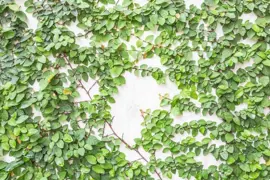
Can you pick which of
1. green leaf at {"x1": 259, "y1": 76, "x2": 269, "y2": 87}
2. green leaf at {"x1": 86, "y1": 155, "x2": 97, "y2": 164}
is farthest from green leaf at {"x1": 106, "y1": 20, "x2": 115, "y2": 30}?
green leaf at {"x1": 259, "y1": 76, "x2": 269, "y2": 87}

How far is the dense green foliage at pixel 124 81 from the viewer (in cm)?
181

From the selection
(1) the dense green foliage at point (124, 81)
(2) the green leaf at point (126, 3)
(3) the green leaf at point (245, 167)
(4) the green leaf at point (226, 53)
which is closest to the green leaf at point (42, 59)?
(1) the dense green foliage at point (124, 81)

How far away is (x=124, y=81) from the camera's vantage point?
187 centimetres

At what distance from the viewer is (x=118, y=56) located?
186 cm

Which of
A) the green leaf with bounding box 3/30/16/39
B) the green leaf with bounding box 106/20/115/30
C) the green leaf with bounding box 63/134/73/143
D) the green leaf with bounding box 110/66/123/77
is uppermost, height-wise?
the green leaf with bounding box 3/30/16/39

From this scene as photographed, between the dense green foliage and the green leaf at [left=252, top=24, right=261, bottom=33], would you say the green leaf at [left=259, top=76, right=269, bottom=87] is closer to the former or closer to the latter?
the dense green foliage

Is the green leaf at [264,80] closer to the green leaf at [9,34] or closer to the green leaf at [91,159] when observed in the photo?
the green leaf at [91,159]

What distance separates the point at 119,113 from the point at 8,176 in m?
0.75

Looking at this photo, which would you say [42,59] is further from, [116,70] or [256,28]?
[256,28]

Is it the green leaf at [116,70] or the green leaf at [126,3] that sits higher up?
the green leaf at [126,3]

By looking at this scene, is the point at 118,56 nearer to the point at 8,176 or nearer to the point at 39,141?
the point at 39,141

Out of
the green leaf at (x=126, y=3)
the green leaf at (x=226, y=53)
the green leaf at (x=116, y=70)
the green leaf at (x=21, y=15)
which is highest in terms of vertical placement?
the green leaf at (x=21, y=15)

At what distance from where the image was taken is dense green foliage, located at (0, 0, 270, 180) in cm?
181

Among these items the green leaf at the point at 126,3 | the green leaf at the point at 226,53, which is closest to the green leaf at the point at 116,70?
the green leaf at the point at 126,3
